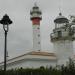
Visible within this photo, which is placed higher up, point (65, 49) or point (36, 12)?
point (36, 12)

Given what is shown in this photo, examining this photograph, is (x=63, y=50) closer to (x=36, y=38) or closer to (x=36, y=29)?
(x=36, y=29)

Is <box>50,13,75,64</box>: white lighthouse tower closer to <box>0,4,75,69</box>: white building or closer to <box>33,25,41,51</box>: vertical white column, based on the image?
<box>0,4,75,69</box>: white building

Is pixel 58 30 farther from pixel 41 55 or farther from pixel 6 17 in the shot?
pixel 6 17

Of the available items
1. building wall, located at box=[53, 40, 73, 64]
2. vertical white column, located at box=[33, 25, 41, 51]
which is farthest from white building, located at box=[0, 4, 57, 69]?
vertical white column, located at box=[33, 25, 41, 51]

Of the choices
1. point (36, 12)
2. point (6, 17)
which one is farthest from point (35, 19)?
point (6, 17)

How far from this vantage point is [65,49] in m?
46.8

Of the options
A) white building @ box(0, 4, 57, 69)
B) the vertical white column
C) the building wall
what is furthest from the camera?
the vertical white column

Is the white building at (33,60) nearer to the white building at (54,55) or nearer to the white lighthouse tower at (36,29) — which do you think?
the white building at (54,55)

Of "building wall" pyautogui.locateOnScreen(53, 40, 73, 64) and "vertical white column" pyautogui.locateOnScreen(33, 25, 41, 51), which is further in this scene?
"vertical white column" pyautogui.locateOnScreen(33, 25, 41, 51)

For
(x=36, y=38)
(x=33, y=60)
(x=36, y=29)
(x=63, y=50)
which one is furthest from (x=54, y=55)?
(x=36, y=38)

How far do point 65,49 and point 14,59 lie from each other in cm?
726

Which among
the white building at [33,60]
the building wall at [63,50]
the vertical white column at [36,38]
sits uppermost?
the vertical white column at [36,38]

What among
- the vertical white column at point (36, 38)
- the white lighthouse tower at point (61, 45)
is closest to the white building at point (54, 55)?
the white lighthouse tower at point (61, 45)

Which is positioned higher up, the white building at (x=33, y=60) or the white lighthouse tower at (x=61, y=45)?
the white lighthouse tower at (x=61, y=45)
